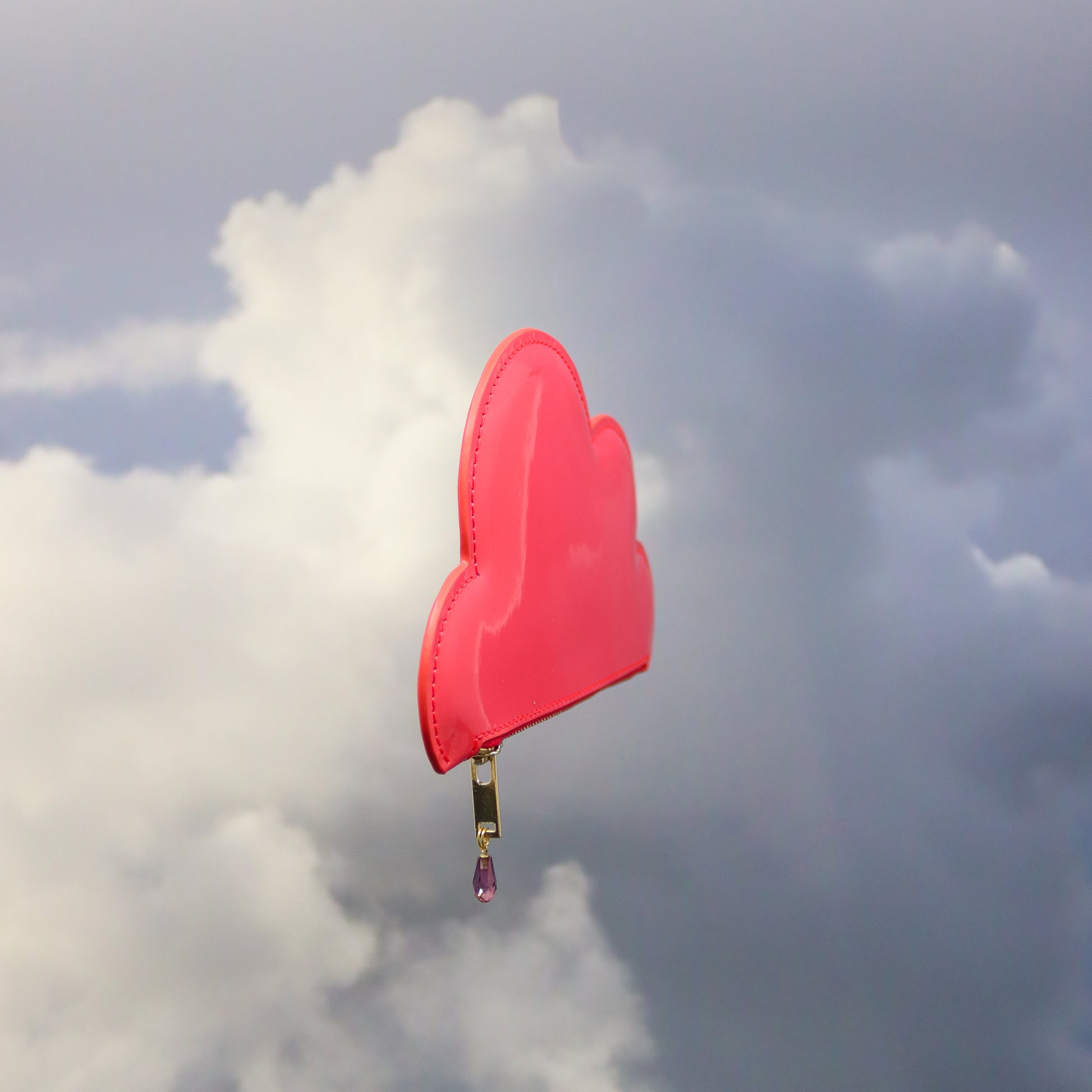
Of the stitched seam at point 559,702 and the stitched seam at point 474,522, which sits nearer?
the stitched seam at point 474,522

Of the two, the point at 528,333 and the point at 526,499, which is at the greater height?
the point at 528,333

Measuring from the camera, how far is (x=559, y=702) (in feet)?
7.32

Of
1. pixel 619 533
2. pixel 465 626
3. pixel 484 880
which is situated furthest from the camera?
pixel 619 533

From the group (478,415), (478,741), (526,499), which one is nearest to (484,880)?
(478,741)

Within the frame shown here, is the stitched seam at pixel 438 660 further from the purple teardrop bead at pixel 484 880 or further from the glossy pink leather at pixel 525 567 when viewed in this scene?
the purple teardrop bead at pixel 484 880

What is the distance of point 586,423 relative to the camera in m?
2.42

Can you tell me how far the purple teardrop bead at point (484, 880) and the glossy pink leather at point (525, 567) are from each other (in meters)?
0.24

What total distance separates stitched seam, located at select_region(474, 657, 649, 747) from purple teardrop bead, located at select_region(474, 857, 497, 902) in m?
0.25

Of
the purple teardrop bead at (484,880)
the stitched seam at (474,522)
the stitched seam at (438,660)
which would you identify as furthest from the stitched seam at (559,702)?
the purple teardrop bead at (484,880)

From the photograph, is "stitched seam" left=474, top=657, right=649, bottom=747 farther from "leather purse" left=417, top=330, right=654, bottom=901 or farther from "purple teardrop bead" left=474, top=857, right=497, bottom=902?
"purple teardrop bead" left=474, top=857, right=497, bottom=902

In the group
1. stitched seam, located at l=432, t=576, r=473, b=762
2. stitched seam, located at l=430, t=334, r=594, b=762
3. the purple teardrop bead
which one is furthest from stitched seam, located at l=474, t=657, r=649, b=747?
the purple teardrop bead

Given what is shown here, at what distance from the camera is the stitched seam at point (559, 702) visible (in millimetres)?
1966

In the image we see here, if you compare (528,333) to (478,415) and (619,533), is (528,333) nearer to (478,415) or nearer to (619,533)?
(478,415)

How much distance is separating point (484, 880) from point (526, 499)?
2.29 ft
